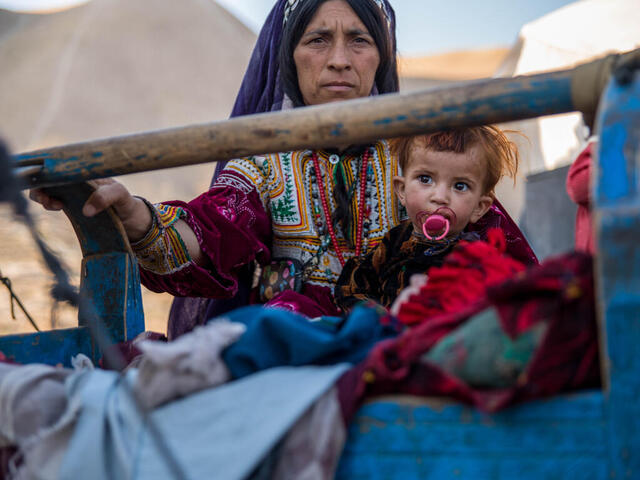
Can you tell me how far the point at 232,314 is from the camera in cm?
95

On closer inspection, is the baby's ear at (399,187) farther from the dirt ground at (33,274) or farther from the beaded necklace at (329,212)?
the dirt ground at (33,274)

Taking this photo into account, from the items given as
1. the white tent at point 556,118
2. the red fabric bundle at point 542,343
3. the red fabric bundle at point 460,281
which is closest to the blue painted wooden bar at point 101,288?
the red fabric bundle at point 460,281

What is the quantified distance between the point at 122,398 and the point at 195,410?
0.09m

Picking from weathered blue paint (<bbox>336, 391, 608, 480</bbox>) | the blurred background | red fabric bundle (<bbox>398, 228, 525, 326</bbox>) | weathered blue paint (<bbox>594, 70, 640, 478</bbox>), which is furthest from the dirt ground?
weathered blue paint (<bbox>594, 70, 640, 478</bbox>)

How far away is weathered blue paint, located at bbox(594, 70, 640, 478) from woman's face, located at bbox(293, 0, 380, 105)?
1.12 meters

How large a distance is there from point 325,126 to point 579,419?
518 mm

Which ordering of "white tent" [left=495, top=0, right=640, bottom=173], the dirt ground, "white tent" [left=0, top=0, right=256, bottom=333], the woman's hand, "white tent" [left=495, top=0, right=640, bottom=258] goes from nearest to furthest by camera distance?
the woman's hand, "white tent" [left=495, top=0, right=640, bottom=258], "white tent" [left=495, top=0, right=640, bottom=173], the dirt ground, "white tent" [left=0, top=0, right=256, bottom=333]

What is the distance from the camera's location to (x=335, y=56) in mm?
1782

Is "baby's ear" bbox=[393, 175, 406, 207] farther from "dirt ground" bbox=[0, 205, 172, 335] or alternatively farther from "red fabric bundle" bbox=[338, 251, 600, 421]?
"dirt ground" bbox=[0, 205, 172, 335]

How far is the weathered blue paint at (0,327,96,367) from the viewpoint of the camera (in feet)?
4.38

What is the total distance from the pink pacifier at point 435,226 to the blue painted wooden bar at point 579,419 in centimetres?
79

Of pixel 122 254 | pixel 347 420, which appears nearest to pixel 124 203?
pixel 122 254

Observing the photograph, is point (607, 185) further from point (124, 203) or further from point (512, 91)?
point (124, 203)

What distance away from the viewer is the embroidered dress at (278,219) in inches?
65.5
